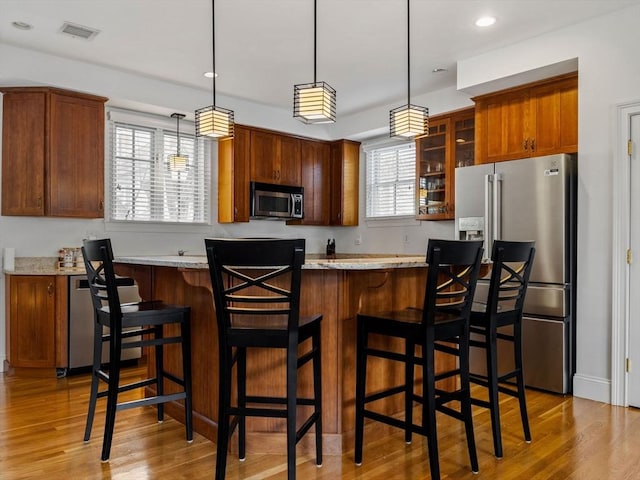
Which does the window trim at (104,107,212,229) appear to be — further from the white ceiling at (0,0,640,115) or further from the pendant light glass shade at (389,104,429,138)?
the pendant light glass shade at (389,104,429,138)

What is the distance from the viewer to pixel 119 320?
8.00ft

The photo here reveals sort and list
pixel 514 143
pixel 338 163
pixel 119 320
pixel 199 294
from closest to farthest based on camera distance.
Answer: pixel 119 320 → pixel 199 294 → pixel 514 143 → pixel 338 163

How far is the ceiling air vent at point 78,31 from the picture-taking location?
3.65m

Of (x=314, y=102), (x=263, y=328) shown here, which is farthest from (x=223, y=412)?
(x=314, y=102)

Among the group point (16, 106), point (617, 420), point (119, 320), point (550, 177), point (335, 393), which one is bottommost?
point (617, 420)

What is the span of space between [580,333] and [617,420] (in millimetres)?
678

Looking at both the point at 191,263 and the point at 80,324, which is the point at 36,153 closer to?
the point at 80,324

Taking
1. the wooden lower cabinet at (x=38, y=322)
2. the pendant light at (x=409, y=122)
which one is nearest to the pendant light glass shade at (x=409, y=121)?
the pendant light at (x=409, y=122)

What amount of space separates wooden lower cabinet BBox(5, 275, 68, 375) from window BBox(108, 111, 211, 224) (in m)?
1.10

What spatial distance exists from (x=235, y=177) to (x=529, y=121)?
305 cm

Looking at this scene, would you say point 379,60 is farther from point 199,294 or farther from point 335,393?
point 335,393

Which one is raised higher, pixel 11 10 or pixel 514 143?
pixel 11 10

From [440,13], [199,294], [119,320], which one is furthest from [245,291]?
[440,13]

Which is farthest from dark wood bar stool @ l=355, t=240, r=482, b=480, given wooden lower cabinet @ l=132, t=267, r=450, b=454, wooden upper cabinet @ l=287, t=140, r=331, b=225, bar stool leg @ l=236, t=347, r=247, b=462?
wooden upper cabinet @ l=287, t=140, r=331, b=225
